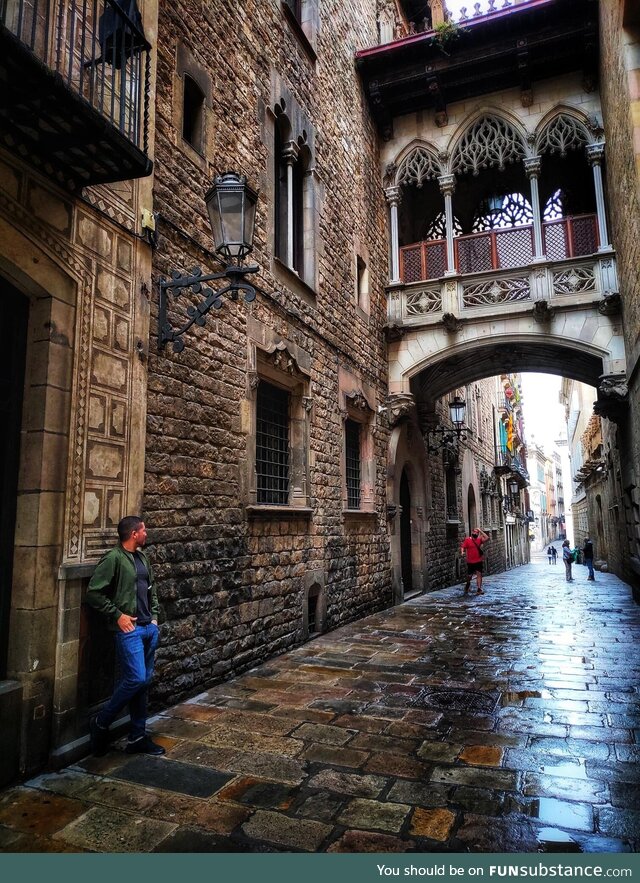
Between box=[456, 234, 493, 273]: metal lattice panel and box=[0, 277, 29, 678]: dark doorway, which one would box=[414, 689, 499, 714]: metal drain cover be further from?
box=[456, 234, 493, 273]: metal lattice panel

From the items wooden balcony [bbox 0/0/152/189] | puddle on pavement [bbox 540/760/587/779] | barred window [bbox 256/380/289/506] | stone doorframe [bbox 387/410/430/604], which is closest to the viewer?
wooden balcony [bbox 0/0/152/189]

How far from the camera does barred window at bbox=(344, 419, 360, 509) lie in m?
10.4

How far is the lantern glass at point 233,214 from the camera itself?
196 inches

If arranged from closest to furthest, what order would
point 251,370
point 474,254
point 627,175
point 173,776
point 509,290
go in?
point 173,776 < point 251,370 < point 627,175 < point 509,290 < point 474,254

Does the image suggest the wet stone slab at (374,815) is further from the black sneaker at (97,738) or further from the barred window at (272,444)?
the barred window at (272,444)

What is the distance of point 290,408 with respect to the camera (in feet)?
27.3

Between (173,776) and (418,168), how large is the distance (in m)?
12.8

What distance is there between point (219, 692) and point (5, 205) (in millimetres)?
4337

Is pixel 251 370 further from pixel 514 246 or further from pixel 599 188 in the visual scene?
pixel 599 188

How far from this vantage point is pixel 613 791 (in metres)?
3.39

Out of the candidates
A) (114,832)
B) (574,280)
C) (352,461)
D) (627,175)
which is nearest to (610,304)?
(574,280)

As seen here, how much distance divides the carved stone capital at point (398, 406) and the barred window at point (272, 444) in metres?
4.48

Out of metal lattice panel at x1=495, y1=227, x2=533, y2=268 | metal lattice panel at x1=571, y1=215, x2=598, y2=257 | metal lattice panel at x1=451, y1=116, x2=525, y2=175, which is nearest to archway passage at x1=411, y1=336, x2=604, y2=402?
metal lattice panel at x1=495, y1=227, x2=533, y2=268

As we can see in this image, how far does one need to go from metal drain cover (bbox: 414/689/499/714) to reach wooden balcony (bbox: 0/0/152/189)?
482cm
